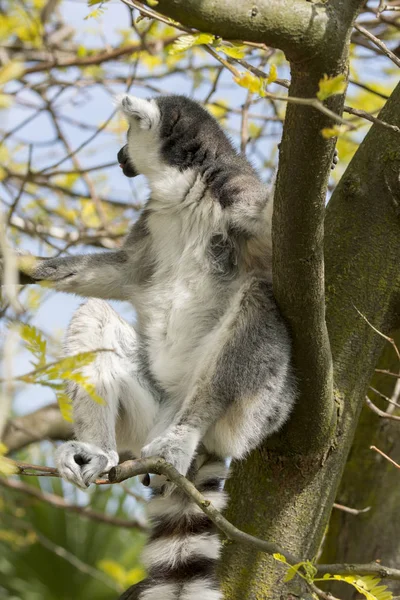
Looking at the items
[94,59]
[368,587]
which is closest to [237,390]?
[368,587]

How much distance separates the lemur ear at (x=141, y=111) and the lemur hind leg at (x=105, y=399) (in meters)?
0.94

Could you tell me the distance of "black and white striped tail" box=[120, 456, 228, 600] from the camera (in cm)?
271

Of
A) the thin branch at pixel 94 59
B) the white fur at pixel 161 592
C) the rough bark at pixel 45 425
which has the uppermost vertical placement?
the thin branch at pixel 94 59

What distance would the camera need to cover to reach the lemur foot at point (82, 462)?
110 inches

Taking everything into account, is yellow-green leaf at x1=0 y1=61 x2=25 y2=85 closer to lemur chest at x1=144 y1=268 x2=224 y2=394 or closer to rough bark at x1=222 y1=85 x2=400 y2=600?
rough bark at x1=222 y1=85 x2=400 y2=600

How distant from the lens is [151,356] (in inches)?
133

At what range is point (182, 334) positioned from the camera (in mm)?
3305

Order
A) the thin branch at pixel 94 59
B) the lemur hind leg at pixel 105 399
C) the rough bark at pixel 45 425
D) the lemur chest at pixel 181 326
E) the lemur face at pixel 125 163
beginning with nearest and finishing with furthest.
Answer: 1. the lemur hind leg at pixel 105 399
2. the lemur chest at pixel 181 326
3. the lemur face at pixel 125 163
4. the thin branch at pixel 94 59
5. the rough bark at pixel 45 425

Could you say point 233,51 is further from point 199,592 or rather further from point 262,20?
point 199,592

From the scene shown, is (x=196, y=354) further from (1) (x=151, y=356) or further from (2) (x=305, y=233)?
(2) (x=305, y=233)

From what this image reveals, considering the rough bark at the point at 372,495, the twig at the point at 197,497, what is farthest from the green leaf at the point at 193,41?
the rough bark at the point at 372,495

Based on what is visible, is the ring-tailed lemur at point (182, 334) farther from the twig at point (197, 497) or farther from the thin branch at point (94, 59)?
the thin branch at point (94, 59)

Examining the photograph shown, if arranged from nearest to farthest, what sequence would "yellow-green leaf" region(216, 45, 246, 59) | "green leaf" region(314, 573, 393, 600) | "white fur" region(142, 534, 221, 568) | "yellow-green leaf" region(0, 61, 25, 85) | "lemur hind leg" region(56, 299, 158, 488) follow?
"yellow-green leaf" region(0, 61, 25, 85) < "yellow-green leaf" region(216, 45, 246, 59) < "green leaf" region(314, 573, 393, 600) < "white fur" region(142, 534, 221, 568) < "lemur hind leg" region(56, 299, 158, 488)

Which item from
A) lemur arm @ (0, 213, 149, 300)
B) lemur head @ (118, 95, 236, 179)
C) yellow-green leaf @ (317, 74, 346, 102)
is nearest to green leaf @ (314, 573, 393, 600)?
yellow-green leaf @ (317, 74, 346, 102)
